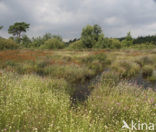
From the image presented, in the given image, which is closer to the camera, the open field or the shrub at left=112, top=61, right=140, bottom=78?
the open field

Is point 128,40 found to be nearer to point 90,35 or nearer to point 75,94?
point 90,35

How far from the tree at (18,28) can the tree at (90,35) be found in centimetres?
2457

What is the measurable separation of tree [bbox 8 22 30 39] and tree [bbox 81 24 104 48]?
24569mm

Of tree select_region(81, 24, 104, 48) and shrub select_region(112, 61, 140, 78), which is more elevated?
tree select_region(81, 24, 104, 48)

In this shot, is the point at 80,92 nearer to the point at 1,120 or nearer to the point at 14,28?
the point at 1,120

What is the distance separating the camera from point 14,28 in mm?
50531

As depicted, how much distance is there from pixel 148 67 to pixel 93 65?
5296 millimetres

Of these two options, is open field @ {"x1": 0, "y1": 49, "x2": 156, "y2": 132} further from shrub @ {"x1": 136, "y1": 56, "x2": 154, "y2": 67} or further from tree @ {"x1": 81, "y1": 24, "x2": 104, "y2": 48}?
tree @ {"x1": 81, "y1": 24, "x2": 104, "y2": 48}

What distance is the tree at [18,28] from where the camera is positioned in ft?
162

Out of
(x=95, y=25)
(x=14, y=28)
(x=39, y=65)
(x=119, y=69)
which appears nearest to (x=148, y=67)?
(x=119, y=69)

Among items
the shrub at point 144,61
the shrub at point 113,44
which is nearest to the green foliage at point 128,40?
the shrub at point 113,44

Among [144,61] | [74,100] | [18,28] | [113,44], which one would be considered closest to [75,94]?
Answer: [74,100]

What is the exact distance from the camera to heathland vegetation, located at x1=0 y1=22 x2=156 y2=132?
2.95 m

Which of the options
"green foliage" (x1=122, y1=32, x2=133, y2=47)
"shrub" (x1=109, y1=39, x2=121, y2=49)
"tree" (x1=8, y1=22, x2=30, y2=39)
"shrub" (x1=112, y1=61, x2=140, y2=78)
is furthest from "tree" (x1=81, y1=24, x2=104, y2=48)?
"shrub" (x1=112, y1=61, x2=140, y2=78)
